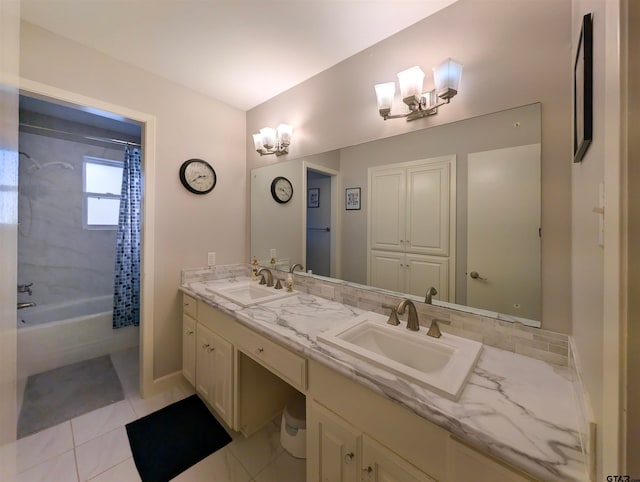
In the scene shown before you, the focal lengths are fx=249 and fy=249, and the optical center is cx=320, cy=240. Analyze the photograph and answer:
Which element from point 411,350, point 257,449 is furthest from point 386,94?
point 257,449

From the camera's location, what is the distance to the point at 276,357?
3.86 feet

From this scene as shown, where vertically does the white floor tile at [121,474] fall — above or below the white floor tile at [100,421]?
below

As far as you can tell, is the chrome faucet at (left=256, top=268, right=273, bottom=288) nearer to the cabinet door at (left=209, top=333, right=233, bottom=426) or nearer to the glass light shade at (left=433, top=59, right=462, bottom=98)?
the cabinet door at (left=209, top=333, right=233, bottom=426)

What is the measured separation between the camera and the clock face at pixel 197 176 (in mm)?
2037

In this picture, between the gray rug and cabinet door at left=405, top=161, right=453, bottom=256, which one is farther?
the gray rug

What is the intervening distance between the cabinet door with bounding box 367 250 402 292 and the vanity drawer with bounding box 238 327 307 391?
2.17ft

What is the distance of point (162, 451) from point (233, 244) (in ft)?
4.97

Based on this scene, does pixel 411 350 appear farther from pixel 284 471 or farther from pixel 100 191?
pixel 100 191

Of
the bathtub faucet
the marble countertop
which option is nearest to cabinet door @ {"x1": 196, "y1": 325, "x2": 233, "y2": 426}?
the marble countertop

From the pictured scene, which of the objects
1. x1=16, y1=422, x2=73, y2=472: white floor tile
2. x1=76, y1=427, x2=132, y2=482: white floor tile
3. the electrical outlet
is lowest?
x1=76, y1=427, x2=132, y2=482: white floor tile

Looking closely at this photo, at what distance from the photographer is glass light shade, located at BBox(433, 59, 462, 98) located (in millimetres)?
1123

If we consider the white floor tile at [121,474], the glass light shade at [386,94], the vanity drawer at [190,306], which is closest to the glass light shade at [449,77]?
the glass light shade at [386,94]

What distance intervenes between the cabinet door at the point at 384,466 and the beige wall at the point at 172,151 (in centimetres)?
180

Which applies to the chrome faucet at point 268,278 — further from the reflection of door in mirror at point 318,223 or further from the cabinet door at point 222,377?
the cabinet door at point 222,377
